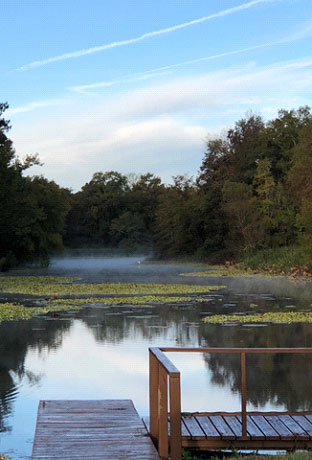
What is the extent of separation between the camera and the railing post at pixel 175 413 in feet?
18.5

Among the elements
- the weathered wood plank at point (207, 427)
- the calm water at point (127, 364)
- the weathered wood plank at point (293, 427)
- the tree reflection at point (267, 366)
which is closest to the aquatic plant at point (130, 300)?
the calm water at point (127, 364)

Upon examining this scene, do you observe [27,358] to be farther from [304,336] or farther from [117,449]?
[117,449]

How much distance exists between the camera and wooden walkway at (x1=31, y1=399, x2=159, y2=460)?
5906 millimetres

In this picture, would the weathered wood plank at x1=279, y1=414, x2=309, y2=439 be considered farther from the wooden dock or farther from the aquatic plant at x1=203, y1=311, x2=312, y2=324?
the aquatic plant at x1=203, y1=311, x2=312, y2=324

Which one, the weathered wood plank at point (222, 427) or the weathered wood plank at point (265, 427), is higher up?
the weathered wood plank at point (222, 427)

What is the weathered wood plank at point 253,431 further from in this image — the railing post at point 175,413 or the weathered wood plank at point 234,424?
the railing post at point 175,413

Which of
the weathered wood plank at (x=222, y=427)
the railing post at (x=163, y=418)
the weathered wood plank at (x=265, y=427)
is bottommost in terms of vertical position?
the weathered wood plank at (x=265, y=427)

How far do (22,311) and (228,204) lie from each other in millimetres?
38165

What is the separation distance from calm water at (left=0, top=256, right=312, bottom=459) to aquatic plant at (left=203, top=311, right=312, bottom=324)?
1.87ft

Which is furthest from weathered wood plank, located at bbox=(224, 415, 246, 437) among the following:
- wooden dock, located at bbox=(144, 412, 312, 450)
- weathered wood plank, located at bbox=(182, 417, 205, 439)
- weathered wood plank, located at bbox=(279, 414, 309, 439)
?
weathered wood plank, located at bbox=(279, 414, 309, 439)

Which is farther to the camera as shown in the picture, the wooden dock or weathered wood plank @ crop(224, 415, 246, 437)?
weathered wood plank @ crop(224, 415, 246, 437)

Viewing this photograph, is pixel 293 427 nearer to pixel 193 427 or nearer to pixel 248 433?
pixel 248 433

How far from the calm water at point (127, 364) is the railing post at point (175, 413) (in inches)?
66.4

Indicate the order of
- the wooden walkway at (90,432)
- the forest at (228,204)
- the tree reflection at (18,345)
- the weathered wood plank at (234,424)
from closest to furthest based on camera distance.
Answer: the wooden walkway at (90,432), the weathered wood plank at (234,424), the tree reflection at (18,345), the forest at (228,204)
